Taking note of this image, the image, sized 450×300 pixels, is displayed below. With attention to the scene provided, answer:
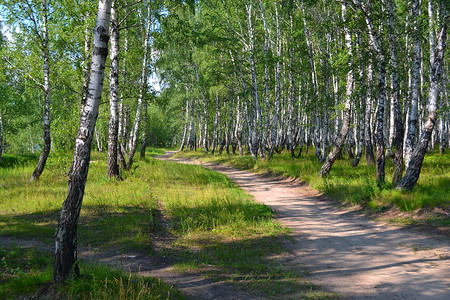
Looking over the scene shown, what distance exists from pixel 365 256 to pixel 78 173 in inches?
217

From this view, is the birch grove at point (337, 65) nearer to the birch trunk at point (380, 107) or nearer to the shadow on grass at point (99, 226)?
Result: the birch trunk at point (380, 107)

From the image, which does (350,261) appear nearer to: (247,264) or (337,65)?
(247,264)

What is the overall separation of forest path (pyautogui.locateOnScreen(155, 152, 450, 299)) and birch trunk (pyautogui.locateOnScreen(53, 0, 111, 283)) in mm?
3843

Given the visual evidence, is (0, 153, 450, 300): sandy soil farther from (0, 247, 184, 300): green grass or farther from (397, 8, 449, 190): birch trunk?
(397, 8, 449, 190): birch trunk

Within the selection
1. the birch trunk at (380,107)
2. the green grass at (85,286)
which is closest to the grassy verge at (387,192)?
the birch trunk at (380,107)

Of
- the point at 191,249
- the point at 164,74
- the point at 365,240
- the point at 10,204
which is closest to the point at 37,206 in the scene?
the point at 10,204

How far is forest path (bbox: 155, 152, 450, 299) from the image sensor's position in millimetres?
4434

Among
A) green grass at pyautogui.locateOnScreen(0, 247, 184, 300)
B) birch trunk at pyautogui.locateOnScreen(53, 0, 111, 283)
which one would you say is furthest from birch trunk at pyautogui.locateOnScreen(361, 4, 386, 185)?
birch trunk at pyautogui.locateOnScreen(53, 0, 111, 283)

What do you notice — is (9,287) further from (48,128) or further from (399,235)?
(48,128)

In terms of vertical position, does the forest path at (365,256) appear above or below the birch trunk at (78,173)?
below

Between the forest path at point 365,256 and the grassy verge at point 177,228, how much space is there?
46cm

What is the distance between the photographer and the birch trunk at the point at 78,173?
4055 mm

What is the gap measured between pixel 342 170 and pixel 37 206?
1330 cm

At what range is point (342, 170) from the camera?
14.8 m
